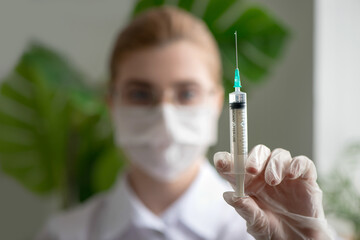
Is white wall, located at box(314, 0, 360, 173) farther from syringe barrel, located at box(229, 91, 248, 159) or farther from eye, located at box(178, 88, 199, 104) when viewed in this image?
syringe barrel, located at box(229, 91, 248, 159)

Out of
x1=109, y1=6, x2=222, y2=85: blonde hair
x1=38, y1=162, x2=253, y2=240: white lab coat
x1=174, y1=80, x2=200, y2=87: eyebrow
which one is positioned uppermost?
x1=109, y1=6, x2=222, y2=85: blonde hair

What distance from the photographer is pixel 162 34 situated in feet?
2.80

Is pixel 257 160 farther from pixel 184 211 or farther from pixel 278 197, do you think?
pixel 184 211

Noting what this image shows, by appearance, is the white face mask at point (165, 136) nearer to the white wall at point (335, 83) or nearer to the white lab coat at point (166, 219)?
the white lab coat at point (166, 219)

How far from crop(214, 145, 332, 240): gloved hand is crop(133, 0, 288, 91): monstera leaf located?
77cm

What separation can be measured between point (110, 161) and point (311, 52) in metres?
0.74

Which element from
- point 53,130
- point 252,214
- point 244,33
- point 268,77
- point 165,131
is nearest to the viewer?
point 252,214

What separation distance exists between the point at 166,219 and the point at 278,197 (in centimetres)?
49

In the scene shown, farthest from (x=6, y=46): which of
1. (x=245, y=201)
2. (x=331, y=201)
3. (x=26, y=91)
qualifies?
(x=245, y=201)

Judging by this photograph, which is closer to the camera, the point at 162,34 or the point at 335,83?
the point at 162,34

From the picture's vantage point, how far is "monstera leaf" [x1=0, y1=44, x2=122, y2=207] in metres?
1.43

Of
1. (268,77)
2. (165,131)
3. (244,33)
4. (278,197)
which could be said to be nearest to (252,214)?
(278,197)

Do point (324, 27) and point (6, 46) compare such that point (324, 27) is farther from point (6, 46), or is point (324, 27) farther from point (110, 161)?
point (6, 46)

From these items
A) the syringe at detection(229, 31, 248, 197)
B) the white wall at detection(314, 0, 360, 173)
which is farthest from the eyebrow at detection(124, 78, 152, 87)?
the white wall at detection(314, 0, 360, 173)
